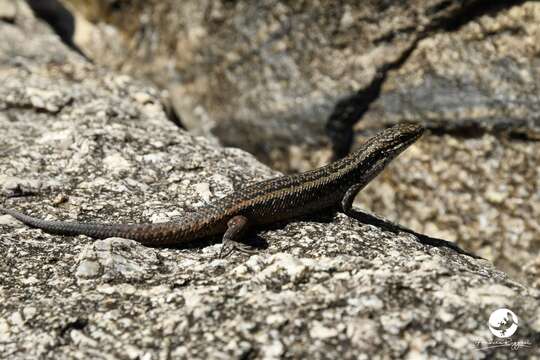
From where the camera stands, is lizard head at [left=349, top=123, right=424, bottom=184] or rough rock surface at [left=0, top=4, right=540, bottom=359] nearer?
rough rock surface at [left=0, top=4, right=540, bottom=359]

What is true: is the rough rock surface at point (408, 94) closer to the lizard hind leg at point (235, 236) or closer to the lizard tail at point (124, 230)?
the lizard hind leg at point (235, 236)

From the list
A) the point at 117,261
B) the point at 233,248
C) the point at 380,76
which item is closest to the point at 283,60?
the point at 380,76

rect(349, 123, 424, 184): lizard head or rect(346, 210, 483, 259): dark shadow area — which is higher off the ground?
rect(349, 123, 424, 184): lizard head

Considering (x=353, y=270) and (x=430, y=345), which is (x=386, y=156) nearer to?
(x=353, y=270)

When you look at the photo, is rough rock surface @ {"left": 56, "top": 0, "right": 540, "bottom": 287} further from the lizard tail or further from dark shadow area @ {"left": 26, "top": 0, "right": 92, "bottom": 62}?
the lizard tail

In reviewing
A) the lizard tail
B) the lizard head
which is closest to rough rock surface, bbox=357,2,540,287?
the lizard head

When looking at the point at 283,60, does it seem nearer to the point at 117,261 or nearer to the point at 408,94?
the point at 408,94

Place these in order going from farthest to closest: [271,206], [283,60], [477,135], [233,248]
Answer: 1. [283,60]
2. [477,135]
3. [271,206]
4. [233,248]
